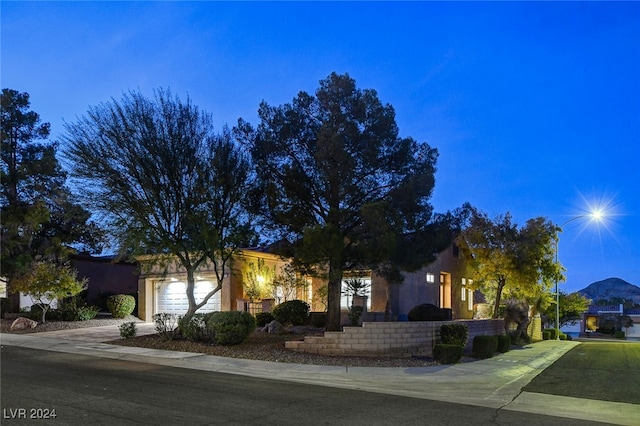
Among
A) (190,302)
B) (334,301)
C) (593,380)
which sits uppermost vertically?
(334,301)

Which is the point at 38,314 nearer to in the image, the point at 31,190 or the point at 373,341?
the point at 31,190

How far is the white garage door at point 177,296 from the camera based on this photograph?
27.9m

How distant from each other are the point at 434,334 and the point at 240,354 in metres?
6.37

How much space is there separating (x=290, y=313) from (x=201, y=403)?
532 inches

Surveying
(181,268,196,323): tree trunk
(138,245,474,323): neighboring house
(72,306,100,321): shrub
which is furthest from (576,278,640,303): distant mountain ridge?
(181,268,196,323): tree trunk

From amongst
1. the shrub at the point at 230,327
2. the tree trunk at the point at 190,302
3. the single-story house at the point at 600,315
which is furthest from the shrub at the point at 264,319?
the single-story house at the point at 600,315

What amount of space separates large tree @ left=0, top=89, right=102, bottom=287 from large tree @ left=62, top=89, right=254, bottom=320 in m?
6.92

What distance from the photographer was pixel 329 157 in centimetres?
1725

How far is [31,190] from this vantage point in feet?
92.7

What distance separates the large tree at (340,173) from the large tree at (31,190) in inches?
433

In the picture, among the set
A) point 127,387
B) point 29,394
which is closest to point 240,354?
point 127,387

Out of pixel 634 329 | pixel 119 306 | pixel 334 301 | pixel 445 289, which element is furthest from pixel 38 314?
pixel 634 329

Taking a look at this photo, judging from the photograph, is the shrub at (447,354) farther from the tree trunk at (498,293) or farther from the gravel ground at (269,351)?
the tree trunk at (498,293)

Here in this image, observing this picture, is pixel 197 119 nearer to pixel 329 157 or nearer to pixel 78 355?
pixel 329 157
